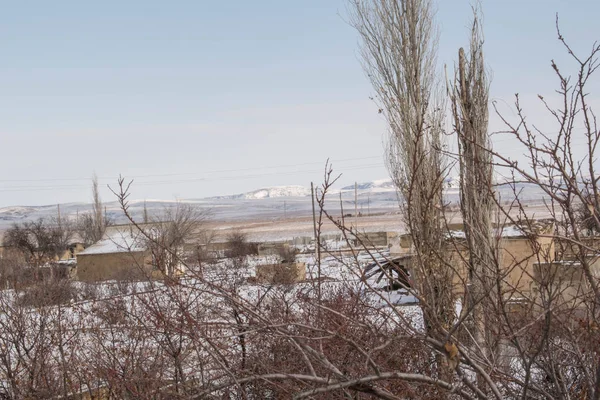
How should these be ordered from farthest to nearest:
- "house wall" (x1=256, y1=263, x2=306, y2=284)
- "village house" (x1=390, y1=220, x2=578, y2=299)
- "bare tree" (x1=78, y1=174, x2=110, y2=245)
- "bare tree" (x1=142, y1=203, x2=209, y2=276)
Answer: "bare tree" (x1=78, y1=174, x2=110, y2=245) < "house wall" (x1=256, y1=263, x2=306, y2=284) < "bare tree" (x1=142, y1=203, x2=209, y2=276) < "village house" (x1=390, y1=220, x2=578, y2=299)

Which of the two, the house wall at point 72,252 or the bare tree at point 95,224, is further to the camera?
the bare tree at point 95,224

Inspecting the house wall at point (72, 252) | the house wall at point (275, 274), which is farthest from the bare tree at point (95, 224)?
the house wall at point (275, 274)

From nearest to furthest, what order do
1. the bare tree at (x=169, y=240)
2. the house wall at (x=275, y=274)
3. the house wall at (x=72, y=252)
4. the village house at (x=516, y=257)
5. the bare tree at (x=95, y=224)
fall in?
1. the village house at (x=516, y=257)
2. the bare tree at (x=169, y=240)
3. the house wall at (x=275, y=274)
4. the house wall at (x=72, y=252)
5. the bare tree at (x=95, y=224)

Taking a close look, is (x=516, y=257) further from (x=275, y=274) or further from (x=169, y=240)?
(x=169, y=240)

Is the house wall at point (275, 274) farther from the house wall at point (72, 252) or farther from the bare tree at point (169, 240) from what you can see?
the house wall at point (72, 252)

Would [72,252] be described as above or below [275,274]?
below

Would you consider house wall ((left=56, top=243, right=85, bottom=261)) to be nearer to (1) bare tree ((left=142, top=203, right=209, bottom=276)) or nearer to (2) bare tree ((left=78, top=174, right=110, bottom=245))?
(2) bare tree ((left=78, top=174, right=110, bottom=245))

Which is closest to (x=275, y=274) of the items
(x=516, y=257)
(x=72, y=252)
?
(x=516, y=257)

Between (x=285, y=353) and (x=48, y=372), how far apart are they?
9.12 feet

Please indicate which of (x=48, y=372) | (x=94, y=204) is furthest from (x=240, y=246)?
(x=48, y=372)

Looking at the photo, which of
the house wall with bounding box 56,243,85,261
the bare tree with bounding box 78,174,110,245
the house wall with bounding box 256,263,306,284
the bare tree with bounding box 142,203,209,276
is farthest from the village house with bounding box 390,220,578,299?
the bare tree with bounding box 78,174,110,245

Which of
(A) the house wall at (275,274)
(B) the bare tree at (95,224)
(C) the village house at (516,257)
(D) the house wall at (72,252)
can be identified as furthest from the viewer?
(B) the bare tree at (95,224)

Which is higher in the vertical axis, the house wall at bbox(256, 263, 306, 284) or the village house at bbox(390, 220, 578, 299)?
the village house at bbox(390, 220, 578, 299)

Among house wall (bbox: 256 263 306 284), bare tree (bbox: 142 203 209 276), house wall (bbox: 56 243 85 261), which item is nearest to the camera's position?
bare tree (bbox: 142 203 209 276)
